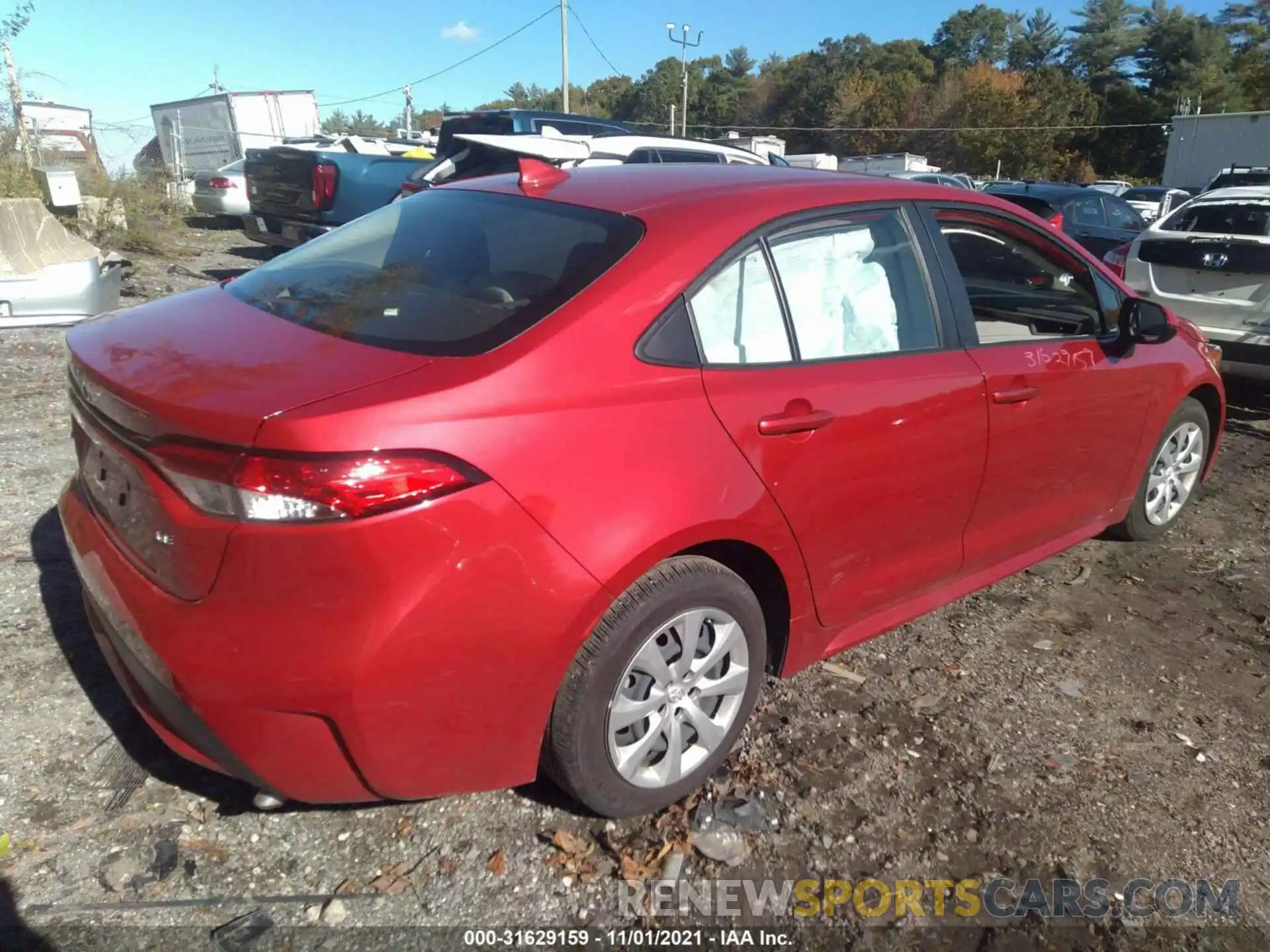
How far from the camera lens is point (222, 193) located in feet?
54.8

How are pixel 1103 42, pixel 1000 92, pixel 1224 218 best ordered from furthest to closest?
pixel 1103 42, pixel 1000 92, pixel 1224 218

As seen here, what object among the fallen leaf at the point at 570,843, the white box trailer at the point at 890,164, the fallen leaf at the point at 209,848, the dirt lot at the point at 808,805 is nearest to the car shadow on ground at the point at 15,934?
the dirt lot at the point at 808,805

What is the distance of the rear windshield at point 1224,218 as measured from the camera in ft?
23.7

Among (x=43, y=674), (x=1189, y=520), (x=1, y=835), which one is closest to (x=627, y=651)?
(x=1, y=835)

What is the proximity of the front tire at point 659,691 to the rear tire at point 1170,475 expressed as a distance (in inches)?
101

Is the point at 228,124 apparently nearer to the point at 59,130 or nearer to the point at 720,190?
the point at 59,130

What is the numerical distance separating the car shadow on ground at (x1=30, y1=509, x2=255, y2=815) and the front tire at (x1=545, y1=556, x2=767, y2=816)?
95 cm

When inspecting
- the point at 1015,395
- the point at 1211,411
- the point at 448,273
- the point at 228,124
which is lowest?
the point at 1211,411

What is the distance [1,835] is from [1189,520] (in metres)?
5.23

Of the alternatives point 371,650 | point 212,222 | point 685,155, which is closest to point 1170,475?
point 371,650

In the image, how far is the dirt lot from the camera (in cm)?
227

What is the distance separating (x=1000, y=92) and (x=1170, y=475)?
6286 centimetres

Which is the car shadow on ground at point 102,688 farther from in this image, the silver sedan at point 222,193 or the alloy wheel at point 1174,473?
the silver sedan at point 222,193

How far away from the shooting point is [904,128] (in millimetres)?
65312
